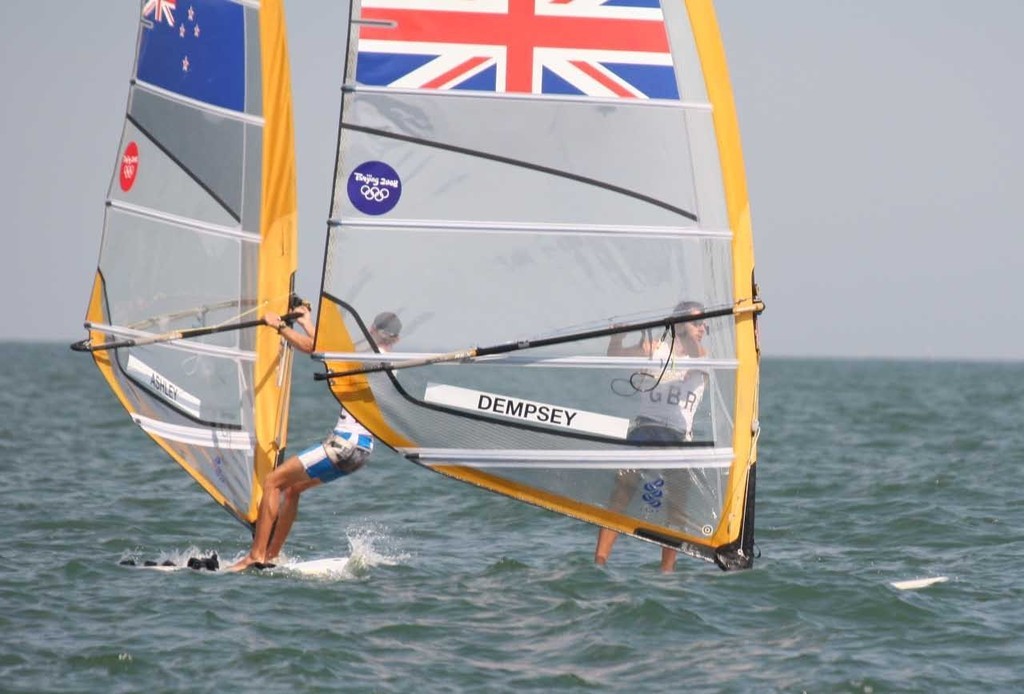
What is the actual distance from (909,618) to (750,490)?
110cm

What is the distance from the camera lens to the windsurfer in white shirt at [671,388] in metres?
8.01

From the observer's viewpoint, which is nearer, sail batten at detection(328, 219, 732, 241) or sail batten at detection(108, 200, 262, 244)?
sail batten at detection(328, 219, 732, 241)

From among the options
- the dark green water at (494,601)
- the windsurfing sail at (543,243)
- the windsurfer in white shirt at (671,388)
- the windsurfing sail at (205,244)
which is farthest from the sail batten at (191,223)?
the windsurfer in white shirt at (671,388)

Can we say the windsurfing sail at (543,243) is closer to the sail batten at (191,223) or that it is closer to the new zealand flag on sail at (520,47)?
the new zealand flag on sail at (520,47)

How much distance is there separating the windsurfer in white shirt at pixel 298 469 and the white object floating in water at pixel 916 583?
3197mm

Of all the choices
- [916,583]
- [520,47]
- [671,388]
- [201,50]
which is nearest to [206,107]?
[201,50]

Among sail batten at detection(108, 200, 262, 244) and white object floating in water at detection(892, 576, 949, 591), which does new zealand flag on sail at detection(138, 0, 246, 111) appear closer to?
sail batten at detection(108, 200, 262, 244)

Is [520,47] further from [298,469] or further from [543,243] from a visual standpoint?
[298,469]

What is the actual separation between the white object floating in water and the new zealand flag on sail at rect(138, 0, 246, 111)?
15.9ft

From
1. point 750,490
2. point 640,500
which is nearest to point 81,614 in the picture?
point 640,500

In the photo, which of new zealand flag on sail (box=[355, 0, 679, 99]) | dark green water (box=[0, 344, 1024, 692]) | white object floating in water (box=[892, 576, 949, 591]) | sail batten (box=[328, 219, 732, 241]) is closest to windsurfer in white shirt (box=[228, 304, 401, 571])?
dark green water (box=[0, 344, 1024, 692])

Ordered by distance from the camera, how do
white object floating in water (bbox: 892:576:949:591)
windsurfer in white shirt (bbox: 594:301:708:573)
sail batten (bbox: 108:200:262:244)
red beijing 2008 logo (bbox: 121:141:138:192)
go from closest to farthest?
1. windsurfer in white shirt (bbox: 594:301:708:573)
2. white object floating in water (bbox: 892:576:949:591)
3. sail batten (bbox: 108:200:262:244)
4. red beijing 2008 logo (bbox: 121:141:138:192)

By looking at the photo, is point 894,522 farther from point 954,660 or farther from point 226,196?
point 226,196

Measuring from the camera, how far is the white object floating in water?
8969mm
